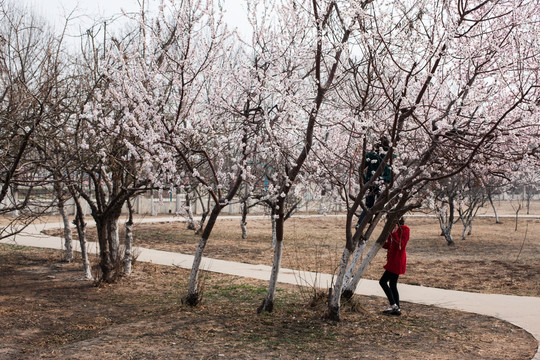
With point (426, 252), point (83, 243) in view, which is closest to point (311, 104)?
point (83, 243)

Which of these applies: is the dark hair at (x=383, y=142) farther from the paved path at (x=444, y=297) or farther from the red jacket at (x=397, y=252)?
the paved path at (x=444, y=297)

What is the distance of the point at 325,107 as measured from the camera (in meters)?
9.16

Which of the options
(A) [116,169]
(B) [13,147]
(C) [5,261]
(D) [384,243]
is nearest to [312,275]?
(D) [384,243]

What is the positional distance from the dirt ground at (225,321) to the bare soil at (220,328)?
0.01 meters

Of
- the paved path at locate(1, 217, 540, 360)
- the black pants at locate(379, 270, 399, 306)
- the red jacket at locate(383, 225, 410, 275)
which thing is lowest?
the paved path at locate(1, 217, 540, 360)

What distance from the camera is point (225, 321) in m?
7.22

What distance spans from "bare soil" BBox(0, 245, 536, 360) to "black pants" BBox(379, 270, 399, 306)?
0.29 meters

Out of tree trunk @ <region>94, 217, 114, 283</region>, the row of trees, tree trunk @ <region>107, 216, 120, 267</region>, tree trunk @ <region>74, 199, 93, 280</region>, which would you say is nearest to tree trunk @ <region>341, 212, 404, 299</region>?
the row of trees

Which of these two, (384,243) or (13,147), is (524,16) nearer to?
(384,243)

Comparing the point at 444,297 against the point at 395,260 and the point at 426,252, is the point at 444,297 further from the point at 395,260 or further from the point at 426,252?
the point at 426,252

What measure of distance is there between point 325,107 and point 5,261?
8257mm

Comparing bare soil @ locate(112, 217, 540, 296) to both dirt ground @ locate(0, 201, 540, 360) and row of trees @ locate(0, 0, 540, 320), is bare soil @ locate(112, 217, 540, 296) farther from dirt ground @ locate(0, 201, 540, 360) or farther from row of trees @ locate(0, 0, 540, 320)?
row of trees @ locate(0, 0, 540, 320)

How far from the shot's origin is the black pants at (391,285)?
7.51 m

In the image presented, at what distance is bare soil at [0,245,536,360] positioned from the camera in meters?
5.82
